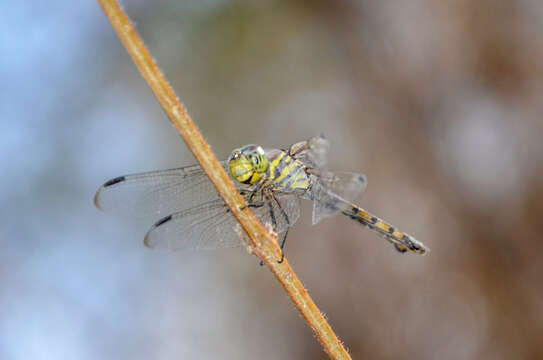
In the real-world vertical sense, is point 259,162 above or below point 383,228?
above

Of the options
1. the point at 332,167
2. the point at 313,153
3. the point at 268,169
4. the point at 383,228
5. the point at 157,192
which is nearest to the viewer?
the point at 268,169

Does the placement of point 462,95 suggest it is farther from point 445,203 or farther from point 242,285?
point 242,285

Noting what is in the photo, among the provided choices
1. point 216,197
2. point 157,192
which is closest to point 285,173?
point 216,197

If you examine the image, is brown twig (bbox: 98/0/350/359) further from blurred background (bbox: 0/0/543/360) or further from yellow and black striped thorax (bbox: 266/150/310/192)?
blurred background (bbox: 0/0/543/360)

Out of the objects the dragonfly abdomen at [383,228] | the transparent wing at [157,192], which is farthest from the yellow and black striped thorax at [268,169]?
the dragonfly abdomen at [383,228]

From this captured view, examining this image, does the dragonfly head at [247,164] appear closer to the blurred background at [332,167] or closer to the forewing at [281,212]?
the forewing at [281,212]

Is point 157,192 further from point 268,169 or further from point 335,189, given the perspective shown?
point 335,189

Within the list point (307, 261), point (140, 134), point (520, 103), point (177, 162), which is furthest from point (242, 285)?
point (520, 103)
